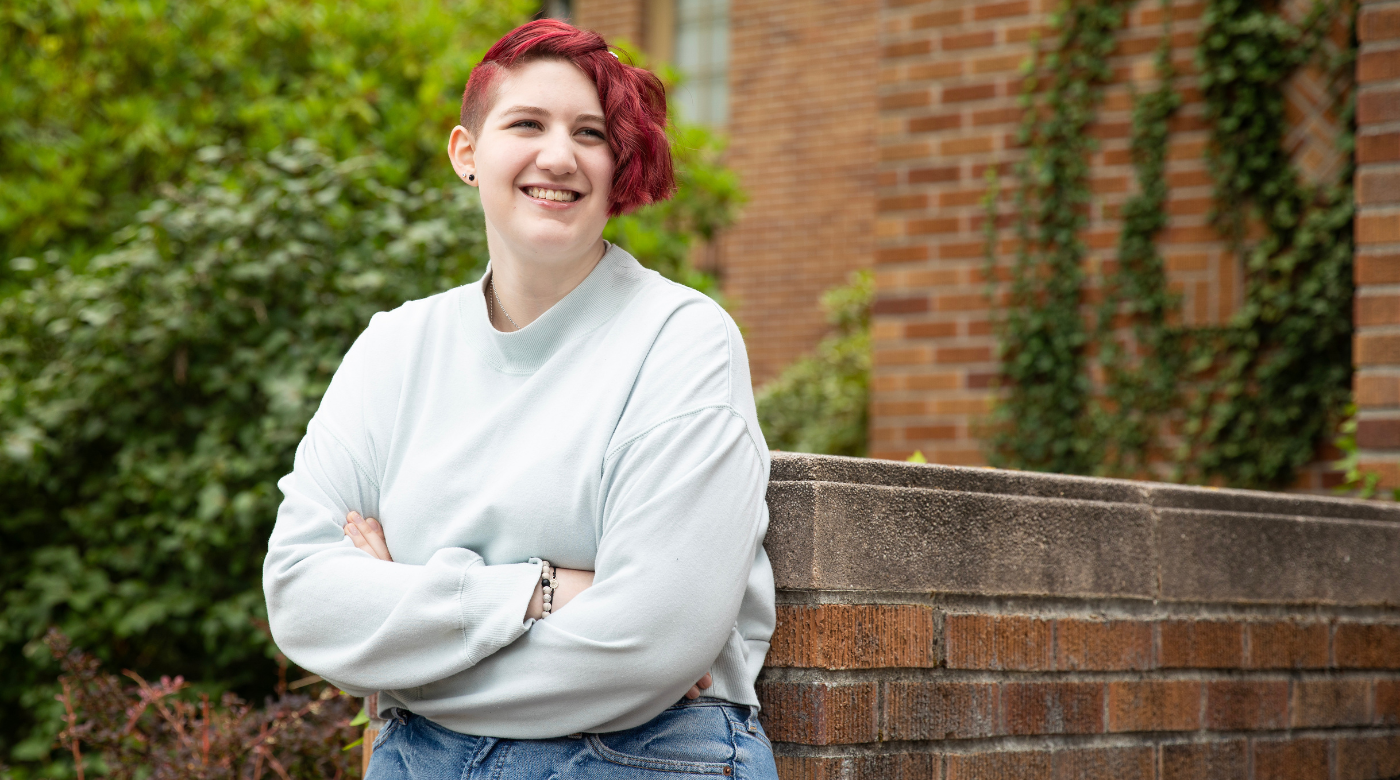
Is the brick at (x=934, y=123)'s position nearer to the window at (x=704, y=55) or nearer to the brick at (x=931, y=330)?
the brick at (x=931, y=330)

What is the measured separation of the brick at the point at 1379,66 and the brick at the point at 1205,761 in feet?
7.13

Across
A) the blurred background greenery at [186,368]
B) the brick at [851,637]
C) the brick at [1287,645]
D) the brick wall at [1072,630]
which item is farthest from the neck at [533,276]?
the brick at [1287,645]

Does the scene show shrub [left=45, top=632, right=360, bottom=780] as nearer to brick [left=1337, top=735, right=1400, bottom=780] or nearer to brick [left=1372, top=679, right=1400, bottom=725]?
brick [left=1337, top=735, right=1400, bottom=780]

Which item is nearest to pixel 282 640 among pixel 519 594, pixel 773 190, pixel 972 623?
pixel 519 594

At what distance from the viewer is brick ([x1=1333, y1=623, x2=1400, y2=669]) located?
3.42m

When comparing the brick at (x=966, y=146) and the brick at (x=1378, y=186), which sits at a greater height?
the brick at (x=966, y=146)

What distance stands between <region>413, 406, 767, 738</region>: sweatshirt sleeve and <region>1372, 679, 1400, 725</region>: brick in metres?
2.46

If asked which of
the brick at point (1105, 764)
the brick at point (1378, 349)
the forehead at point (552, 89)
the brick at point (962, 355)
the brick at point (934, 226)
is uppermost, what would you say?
the brick at point (934, 226)

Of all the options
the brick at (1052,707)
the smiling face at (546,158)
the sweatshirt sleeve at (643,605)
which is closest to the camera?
the sweatshirt sleeve at (643,605)

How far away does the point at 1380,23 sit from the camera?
4070mm

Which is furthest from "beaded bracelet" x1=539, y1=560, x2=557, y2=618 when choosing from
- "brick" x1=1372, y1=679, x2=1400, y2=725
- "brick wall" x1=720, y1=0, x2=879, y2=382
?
"brick wall" x1=720, y1=0, x2=879, y2=382

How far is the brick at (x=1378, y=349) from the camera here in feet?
13.1

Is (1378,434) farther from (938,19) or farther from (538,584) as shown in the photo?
(538,584)

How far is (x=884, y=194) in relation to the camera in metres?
5.39
